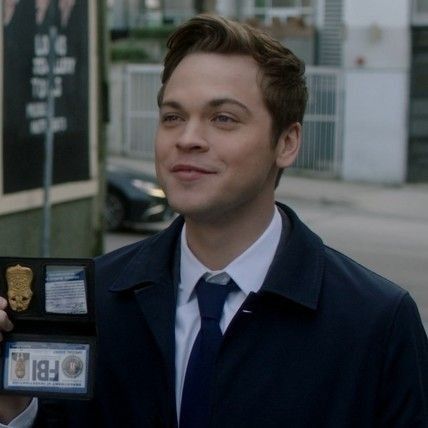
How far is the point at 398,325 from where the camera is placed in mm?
2471

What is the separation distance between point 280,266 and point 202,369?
256 mm

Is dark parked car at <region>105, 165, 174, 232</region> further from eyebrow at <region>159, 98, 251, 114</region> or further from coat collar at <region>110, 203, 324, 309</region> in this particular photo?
eyebrow at <region>159, 98, 251, 114</region>

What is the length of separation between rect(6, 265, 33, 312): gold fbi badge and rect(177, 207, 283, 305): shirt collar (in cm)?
32

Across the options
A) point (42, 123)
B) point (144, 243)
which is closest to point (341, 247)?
point (42, 123)

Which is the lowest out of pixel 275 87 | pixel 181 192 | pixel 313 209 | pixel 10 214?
pixel 313 209

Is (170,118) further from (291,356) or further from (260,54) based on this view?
(291,356)

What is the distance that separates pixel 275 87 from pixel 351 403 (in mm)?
624

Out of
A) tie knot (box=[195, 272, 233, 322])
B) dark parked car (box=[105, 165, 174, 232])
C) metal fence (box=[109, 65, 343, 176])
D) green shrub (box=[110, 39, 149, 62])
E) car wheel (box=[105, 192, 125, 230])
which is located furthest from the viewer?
green shrub (box=[110, 39, 149, 62])

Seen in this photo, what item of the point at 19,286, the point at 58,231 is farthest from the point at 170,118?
the point at 58,231

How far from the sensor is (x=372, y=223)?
2003 centimetres

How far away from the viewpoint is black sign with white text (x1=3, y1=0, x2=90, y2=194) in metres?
8.85

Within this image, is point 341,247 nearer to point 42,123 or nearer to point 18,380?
point 42,123

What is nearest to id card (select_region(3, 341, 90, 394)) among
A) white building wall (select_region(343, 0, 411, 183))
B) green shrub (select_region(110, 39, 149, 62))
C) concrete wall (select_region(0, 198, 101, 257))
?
concrete wall (select_region(0, 198, 101, 257))

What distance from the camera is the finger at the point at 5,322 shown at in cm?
241
